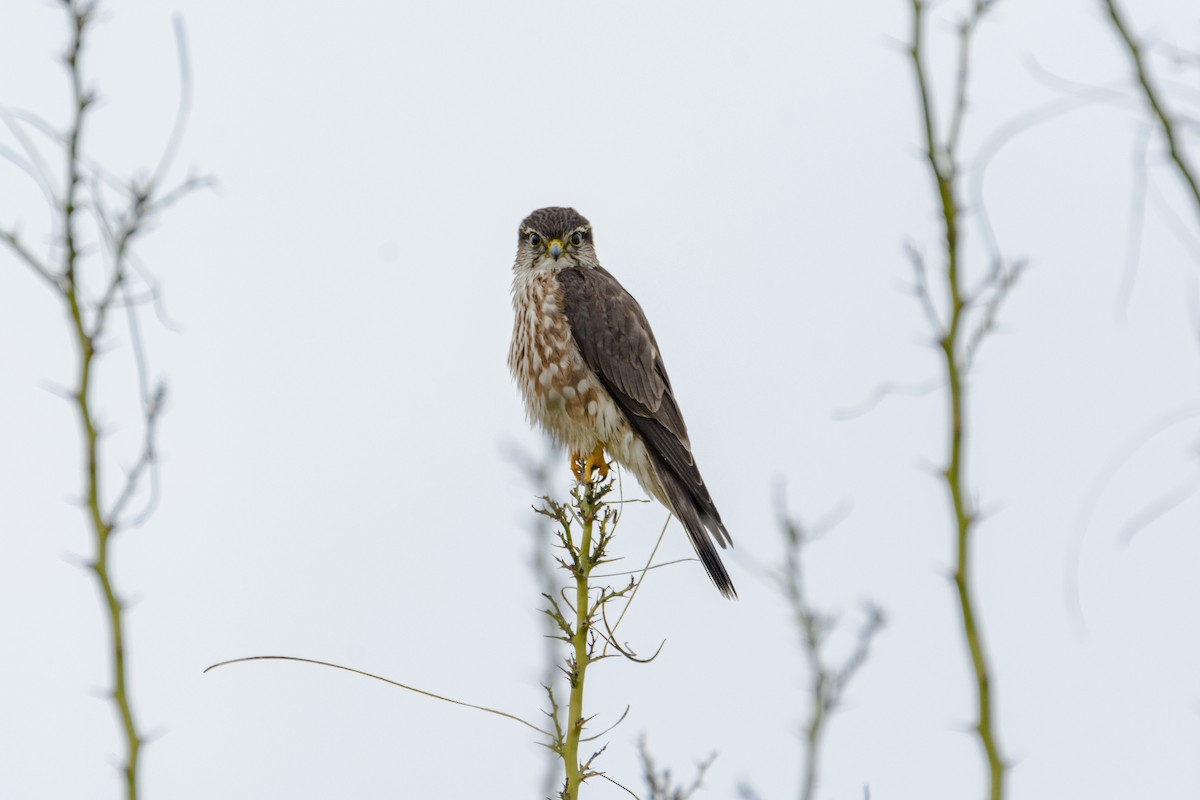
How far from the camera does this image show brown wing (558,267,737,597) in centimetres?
573

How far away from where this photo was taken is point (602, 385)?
5.92m

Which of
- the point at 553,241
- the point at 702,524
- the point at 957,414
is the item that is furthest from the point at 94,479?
the point at 553,241

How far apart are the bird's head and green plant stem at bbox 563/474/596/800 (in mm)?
3170

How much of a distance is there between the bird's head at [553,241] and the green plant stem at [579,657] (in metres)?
3.17

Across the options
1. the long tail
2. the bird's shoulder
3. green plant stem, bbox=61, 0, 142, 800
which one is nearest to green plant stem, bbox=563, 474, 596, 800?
green plant stem, bbox=61, 0, 142, 800

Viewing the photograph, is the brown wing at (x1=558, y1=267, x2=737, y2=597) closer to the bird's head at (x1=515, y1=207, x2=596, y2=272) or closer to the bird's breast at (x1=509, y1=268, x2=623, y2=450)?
the bird's breast at (x1=509, y1=268, x2=623, y2=450)

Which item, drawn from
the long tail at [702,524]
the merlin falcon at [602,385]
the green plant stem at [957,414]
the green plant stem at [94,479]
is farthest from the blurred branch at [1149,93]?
the merlin falcon at [602,385]

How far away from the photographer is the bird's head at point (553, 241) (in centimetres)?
643

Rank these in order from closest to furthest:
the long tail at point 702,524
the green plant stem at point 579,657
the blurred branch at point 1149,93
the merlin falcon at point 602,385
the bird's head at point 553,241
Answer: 1. the blurred branch at point 1149,93
2. the green plant stem at point 579,657
3. the long tail at point 702,524
4. the merlin falcon at point 602,385
5. the bird's head at point 553,241

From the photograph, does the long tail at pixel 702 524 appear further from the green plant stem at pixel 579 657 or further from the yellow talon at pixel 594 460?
the green plant stem at pixel 579 657

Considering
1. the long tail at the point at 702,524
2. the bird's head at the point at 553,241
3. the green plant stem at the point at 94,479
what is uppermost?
the bird's head at the point at 553,241

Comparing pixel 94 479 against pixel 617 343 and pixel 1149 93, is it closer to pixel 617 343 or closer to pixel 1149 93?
pixel 1149 93

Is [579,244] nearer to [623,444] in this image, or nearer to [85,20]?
[623,444]

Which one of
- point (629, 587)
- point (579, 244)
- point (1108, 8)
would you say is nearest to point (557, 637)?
point (629, 587)
